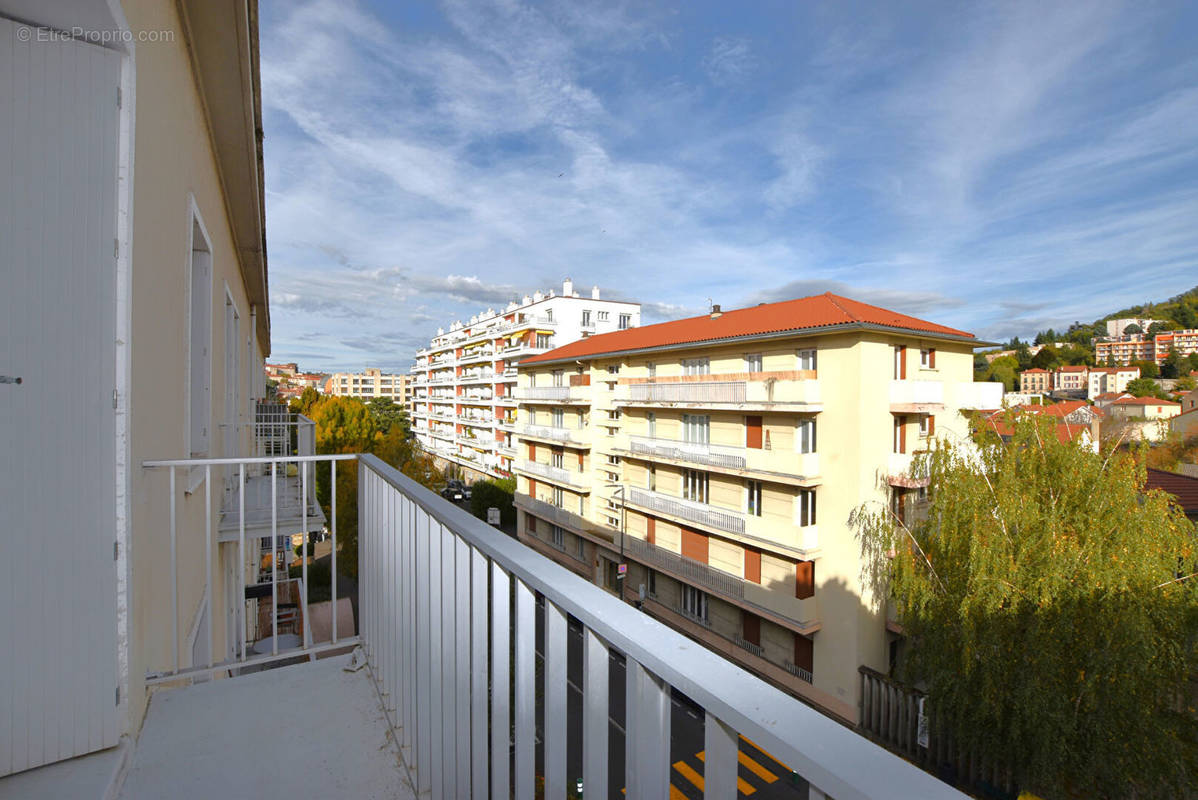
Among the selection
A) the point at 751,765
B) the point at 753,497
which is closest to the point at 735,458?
the point at 753,497

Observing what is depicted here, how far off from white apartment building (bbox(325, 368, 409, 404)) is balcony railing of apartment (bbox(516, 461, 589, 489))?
96.0 m

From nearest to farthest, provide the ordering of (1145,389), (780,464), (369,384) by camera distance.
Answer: (780,464) < (1145,389) < (369,384)

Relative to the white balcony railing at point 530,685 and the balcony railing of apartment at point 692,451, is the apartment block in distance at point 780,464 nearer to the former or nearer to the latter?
the balcony railing of apartment at point 692,451

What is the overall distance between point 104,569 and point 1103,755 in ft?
40.1

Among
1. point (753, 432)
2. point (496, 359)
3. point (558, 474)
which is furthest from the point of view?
point (496, 359)

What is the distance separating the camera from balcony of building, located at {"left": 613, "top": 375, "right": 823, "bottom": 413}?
13.1 m

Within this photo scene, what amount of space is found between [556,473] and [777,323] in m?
11.7

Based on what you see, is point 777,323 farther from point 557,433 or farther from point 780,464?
point 557,433

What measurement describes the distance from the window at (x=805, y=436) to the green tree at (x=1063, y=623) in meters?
3.38

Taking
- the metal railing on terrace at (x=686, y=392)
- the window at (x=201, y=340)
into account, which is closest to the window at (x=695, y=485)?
the metal railing on terrace at (x=686, y=392)

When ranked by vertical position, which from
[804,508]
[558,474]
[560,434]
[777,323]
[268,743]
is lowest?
[558,474]

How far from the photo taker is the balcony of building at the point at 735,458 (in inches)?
517

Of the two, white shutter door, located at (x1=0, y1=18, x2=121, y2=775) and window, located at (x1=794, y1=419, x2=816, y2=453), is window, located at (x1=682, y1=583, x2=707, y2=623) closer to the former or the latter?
window, located at (x1=794, y1=419, x2=816, y2=453)

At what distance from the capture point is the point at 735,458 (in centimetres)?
1473
